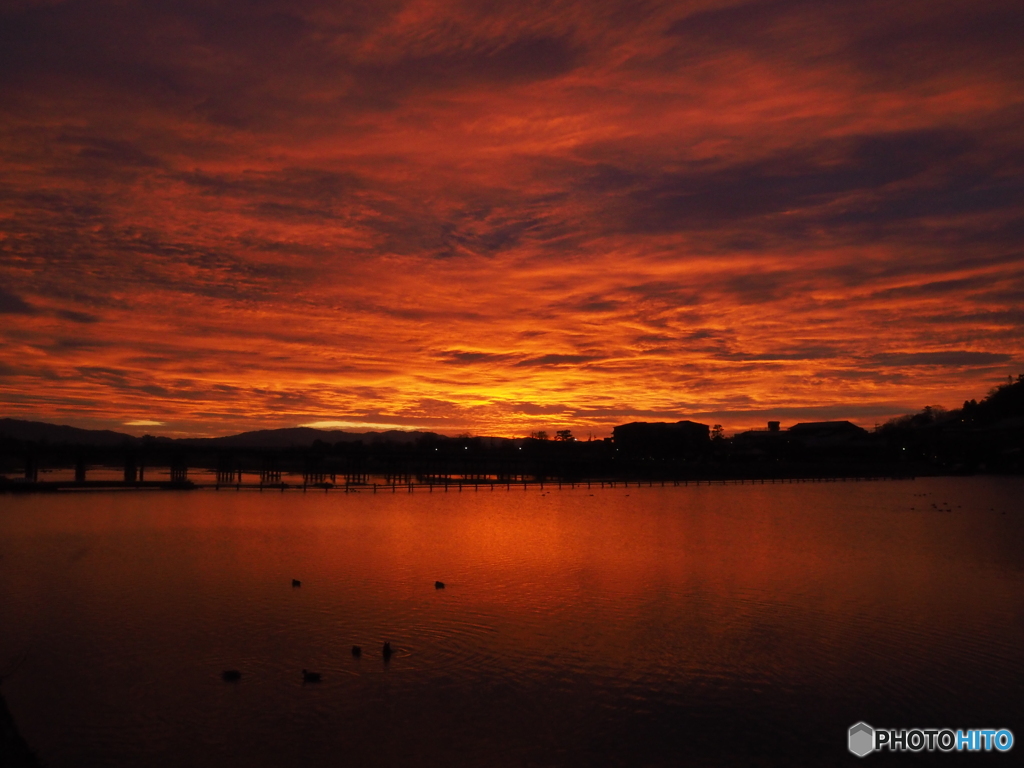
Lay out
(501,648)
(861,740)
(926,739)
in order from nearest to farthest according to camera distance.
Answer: (861,740), (926,739), (501,648)

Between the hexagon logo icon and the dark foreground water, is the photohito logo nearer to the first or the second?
the hexagon logo icon

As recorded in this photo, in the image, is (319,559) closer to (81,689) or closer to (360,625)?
(360,625)

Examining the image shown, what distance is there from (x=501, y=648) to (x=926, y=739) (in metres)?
10.2

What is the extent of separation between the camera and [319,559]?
3775cm

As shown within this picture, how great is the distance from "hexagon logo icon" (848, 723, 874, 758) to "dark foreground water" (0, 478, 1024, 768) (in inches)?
A: 9.5

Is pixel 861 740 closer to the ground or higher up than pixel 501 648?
closer to the ground

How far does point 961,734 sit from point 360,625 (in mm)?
15745

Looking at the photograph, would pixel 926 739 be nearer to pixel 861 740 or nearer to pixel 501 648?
pixel 861 740

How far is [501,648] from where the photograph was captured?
20828 mm

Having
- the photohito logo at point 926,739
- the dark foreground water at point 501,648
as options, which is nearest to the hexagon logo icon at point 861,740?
the photohito logo at point 926,739

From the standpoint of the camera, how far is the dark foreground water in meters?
14.9

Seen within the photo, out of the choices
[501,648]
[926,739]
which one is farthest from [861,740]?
[501,648]

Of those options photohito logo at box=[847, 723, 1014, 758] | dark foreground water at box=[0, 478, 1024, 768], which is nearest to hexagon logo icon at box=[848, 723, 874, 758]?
photohito logo at box=[847, 723, 1014, 758]

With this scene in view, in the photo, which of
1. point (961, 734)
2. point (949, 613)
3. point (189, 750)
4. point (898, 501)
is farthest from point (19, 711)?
point (898, 501)
